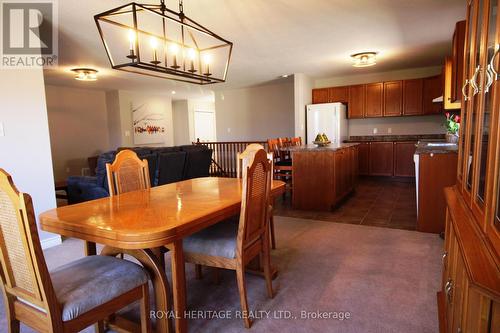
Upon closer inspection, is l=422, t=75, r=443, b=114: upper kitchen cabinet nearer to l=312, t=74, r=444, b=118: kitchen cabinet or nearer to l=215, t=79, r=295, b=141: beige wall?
l=312, t=74, r=444, b=118: kitchen cabinet

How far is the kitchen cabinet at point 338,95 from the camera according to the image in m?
6.99

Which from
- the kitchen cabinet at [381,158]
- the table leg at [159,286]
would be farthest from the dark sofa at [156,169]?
the kitchen cabinet at [381,158]

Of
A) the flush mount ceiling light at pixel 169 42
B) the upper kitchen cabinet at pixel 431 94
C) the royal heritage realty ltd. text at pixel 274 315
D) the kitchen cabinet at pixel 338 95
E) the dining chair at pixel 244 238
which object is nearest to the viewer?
the dining chair at pixel 244 238

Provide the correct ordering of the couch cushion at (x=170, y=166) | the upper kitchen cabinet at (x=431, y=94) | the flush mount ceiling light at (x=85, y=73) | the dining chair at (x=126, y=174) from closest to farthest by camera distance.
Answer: the dining chair at (x=126, y=174) → the couch cushion at (x=170, y=166) → the flush mount ceiling light at (x=85, y=73) → the upper kitchen cabinet at (x=431, y=94)

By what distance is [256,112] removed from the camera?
8.52 meters

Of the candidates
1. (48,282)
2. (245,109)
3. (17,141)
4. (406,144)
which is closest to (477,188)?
(48,282)

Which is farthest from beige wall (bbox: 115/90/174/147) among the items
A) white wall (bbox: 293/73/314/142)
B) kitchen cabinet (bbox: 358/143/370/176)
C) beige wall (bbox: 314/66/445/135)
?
kitchen cabinet (bbox: 358/143/370/176)

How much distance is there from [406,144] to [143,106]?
6909 mm

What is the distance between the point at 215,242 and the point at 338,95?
605 centimetres

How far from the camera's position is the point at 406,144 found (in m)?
6.32

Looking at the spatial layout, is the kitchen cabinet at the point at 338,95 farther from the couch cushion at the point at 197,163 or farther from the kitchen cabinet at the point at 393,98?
the couch cushion at the point at 197,163

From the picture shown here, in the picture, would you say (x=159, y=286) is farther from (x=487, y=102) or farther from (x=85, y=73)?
(x=85, y=73)

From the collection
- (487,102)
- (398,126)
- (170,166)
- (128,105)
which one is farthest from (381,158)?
(128,105)

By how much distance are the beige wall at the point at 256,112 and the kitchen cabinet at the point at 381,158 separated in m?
2.21
